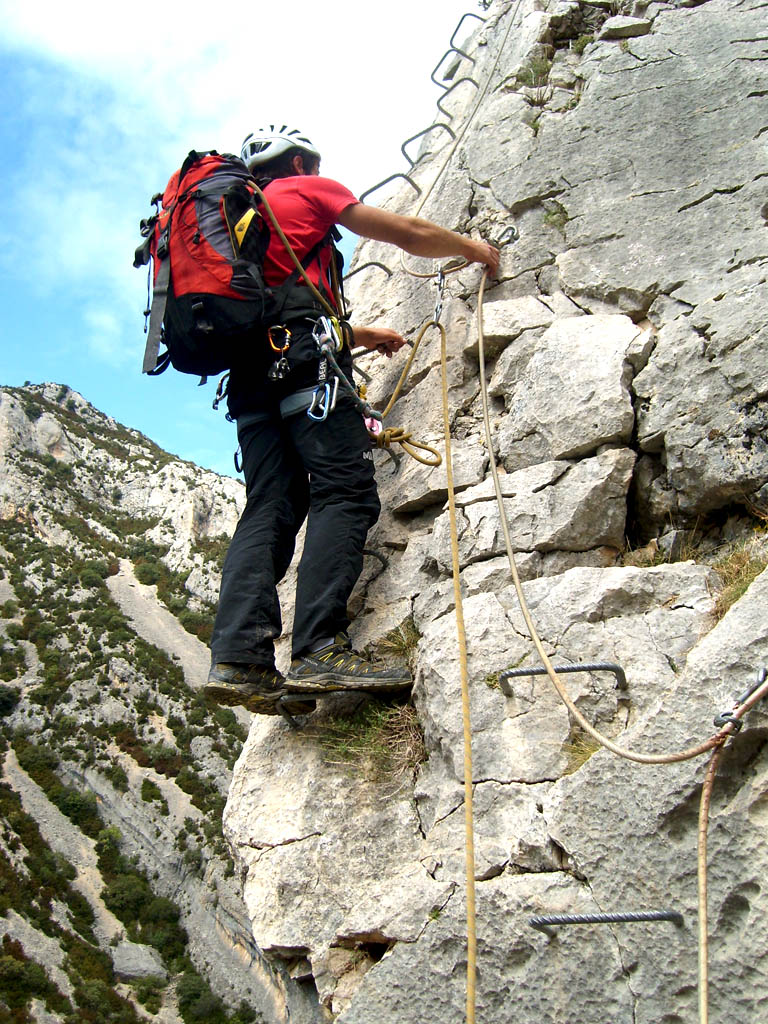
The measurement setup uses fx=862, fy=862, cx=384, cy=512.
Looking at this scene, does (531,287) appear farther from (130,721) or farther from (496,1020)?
(130,721)

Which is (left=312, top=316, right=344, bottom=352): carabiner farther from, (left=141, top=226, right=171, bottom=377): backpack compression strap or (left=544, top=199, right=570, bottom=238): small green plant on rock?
(left=544, top=199, right=570, bottom=238): small green plant on rock

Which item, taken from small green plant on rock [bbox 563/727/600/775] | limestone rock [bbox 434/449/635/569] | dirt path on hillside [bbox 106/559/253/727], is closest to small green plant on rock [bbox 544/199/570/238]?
limestone rock [bbox 434/449/635/569]

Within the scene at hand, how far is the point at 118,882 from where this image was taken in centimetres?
4491

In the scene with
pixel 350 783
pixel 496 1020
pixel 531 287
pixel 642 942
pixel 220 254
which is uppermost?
pixel 531 287

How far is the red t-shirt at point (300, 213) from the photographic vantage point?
4.32m

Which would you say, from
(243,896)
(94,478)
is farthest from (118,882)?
(243,896)

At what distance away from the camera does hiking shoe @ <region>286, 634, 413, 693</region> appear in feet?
12.1

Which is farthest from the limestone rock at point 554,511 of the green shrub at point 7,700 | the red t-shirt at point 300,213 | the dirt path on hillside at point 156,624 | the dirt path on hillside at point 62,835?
Answer: the dirt path on hillside at point 156,624

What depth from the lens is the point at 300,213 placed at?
4.34 m

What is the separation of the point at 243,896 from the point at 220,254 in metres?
2.83

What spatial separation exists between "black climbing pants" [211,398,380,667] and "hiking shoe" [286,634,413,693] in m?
0.11

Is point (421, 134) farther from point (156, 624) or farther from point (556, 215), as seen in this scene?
point (156, 624)

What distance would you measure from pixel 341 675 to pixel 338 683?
36 mm

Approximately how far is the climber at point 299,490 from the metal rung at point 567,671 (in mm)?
567
